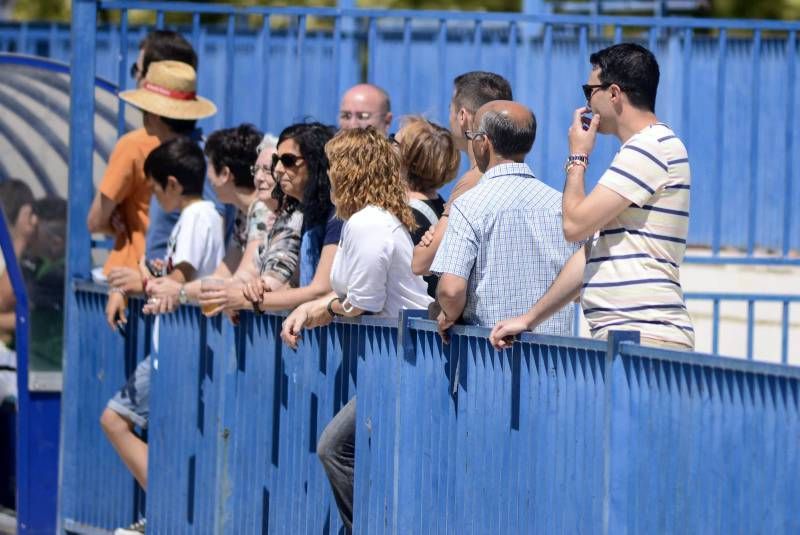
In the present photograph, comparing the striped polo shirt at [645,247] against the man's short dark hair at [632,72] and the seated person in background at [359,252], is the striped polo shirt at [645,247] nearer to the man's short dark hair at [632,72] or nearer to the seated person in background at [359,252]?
the man's short dark hair at [632,72]

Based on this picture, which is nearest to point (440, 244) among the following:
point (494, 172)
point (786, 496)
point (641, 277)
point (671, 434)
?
point (494, 172)

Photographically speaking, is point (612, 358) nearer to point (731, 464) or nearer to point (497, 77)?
→ point (731, 464)

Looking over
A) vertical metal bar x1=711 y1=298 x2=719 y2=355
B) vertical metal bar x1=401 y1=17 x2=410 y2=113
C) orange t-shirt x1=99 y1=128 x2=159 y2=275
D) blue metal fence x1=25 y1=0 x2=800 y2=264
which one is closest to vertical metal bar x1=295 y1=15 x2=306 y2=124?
blue metal fence x1=25 y1=0 x2=800 y2=264

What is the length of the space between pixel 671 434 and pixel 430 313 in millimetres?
1319

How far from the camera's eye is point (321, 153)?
5.35m

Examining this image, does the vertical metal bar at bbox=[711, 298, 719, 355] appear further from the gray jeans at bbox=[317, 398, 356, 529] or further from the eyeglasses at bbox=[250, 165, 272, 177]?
the gray jeans at bbox=[317, 398, 356, 529]

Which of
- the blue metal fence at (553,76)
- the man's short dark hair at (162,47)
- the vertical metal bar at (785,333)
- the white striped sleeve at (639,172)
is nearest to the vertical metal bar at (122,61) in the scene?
the blue metal fence at (553,76)

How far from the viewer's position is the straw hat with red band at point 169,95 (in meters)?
6.52

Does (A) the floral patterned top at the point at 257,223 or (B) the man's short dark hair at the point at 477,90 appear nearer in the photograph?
(B) the man's short dark hair at the point at 477,90

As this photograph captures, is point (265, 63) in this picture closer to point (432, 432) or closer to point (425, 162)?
point (425, 162)

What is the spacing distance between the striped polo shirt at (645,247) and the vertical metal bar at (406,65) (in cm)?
335

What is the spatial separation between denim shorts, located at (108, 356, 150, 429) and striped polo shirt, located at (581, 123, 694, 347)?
7.83 feet

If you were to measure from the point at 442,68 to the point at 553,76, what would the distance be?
126 cm

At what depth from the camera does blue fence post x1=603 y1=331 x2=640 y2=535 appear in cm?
350
